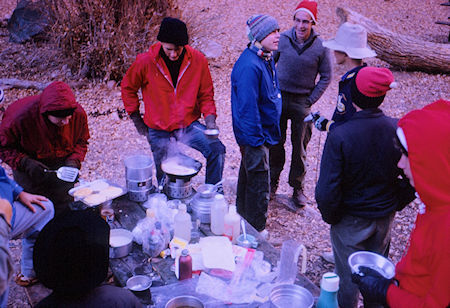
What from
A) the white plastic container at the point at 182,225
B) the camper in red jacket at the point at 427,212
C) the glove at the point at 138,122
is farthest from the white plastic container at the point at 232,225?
the glove at the point at 138,122

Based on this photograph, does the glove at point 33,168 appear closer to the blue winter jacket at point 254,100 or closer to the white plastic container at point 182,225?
the white plastic container at point 182,225

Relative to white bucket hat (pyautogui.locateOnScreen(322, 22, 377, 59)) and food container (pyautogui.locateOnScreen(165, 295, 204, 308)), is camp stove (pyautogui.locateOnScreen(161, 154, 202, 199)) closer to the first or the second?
food container (pyautogui.locateOnScreen(165, 295, 204, 308))

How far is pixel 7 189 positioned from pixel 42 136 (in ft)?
2.74

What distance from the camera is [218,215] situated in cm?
319

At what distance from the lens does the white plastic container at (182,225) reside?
307 cm

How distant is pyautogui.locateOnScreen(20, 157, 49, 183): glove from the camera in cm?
369

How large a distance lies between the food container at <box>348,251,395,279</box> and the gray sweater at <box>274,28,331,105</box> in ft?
8.72

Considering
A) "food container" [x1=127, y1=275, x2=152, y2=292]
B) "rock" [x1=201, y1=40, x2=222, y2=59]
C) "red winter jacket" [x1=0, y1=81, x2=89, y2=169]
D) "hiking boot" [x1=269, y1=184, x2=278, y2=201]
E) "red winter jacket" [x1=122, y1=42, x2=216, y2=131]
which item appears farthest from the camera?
"rock" [x1=201, y1=40, x2=222, y2=59]

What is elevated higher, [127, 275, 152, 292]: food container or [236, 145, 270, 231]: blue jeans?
[127, 275, 152, 292]: food container

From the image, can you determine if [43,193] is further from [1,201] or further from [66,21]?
[66,21]

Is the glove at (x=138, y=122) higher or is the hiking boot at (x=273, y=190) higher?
the glove at (x=138, y=122)

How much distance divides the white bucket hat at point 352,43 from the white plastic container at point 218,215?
2225 mm

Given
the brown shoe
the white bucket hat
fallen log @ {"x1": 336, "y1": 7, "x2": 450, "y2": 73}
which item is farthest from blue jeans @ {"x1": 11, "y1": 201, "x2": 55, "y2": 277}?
fallen log @ {"x1": 336, "y1": 7, "x2": 450, "y2": 73}

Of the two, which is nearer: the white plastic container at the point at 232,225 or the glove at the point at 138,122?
the white plastic container at the point at 232,225
